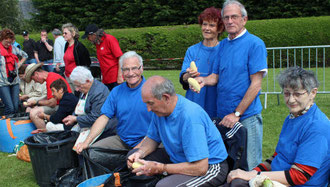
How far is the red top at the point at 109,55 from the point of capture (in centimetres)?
564

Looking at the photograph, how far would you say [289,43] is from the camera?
1531 cm

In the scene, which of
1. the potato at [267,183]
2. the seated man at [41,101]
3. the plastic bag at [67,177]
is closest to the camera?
the potato at [267,183]

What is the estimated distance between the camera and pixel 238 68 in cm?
280

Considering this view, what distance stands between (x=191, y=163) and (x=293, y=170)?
0.66 meters

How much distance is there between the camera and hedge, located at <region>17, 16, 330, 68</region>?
1499 centimetres

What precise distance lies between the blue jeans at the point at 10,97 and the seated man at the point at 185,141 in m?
4.67

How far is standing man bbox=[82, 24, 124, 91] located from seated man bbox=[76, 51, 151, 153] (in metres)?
2.23

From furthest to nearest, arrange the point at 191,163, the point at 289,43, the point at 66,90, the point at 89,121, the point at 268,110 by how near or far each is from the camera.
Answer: the point at 289,43, the point at 268,110, the point at 66,90, the point at 89,121, the point at 191,163

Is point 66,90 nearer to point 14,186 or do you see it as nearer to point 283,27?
point 14,186

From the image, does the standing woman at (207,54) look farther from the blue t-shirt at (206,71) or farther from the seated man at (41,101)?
the seated man at (41,101)

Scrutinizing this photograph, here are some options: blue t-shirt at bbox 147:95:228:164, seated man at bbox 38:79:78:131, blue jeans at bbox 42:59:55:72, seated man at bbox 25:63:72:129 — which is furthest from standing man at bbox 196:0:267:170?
blue jeans at bbox 42:59:55:72


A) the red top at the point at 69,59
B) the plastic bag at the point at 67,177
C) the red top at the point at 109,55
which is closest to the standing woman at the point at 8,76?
the red top at the point at 69,59

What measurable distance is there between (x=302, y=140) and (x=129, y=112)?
5.92 feet

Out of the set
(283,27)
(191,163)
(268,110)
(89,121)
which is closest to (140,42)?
(283,27)
